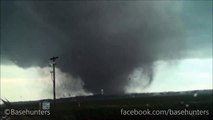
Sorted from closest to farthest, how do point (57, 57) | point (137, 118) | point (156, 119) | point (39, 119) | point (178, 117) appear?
point (39, 119) → point (156, 119) → point (137, 118) → point (178, 117) → point (57, 57)

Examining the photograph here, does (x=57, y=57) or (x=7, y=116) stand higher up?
(x=57, y=57)

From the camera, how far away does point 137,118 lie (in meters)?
47.7

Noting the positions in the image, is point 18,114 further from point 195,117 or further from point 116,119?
point 195,117

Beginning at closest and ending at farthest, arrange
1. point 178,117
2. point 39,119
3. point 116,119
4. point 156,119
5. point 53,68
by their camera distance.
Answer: point 39,119 → point 156,119 → point 178,117 → point 116,119 → point 53,68

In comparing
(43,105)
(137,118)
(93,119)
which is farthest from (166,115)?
(43,105)

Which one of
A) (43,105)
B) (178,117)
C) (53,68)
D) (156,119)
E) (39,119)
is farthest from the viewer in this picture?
(53,68)

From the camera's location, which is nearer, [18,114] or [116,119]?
[18,114]

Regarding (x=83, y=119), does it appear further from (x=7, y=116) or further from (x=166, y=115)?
(x=7, y=116)

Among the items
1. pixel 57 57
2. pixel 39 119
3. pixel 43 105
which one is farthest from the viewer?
pixel 57 57

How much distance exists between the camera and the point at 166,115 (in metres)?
51.3

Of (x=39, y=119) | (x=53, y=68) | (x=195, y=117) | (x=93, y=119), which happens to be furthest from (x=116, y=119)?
(x=39, y=119)

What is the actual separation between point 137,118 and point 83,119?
10.0 meters

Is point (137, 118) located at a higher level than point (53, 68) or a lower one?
lower

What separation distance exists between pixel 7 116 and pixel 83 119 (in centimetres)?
2085
